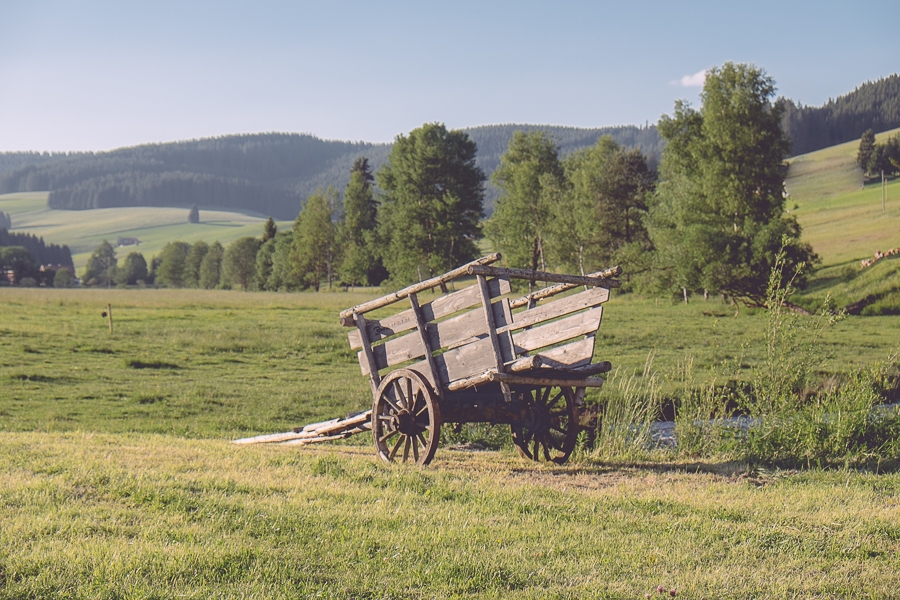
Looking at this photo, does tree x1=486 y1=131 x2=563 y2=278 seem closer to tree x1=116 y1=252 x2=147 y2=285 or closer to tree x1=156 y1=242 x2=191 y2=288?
tree x1=156 y1=242 x2=191 y2=288

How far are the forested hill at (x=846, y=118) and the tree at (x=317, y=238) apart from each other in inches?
4302

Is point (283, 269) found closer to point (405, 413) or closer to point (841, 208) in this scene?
point (841, 208)

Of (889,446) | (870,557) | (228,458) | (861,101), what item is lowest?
(889,446)

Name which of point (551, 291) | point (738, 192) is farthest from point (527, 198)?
point (551, 291)

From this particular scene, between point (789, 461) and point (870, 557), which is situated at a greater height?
point (870, 557)

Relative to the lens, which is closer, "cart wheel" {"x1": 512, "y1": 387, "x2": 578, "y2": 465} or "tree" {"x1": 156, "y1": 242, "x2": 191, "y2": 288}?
"cart wheel" {"x1": 512, "y1": 387, "x2": 578, "y2": 465}

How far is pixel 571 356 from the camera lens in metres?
8.61

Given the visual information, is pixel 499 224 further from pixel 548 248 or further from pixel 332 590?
pixel 332 590

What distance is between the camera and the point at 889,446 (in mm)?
10078

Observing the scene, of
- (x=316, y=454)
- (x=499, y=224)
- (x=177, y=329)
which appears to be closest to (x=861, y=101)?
(x=499, y=224)

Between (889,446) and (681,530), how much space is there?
562 cm

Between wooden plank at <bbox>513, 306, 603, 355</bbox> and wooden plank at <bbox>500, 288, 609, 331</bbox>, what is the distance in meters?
0.09

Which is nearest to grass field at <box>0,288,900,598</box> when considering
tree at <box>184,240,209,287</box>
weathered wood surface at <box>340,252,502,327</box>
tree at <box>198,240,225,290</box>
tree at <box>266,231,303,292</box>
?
weathered wood surface at <box>340,252,502,327</box>

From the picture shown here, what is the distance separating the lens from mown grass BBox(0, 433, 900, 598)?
4758 mm
